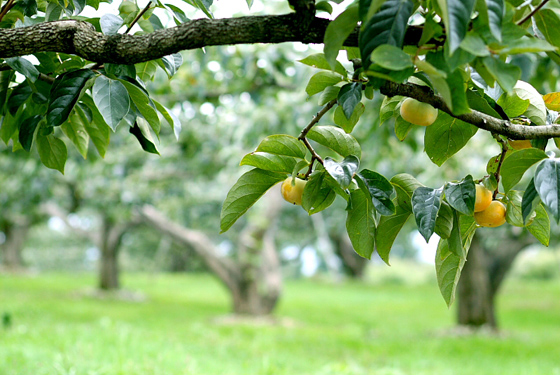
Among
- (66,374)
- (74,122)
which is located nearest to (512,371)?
(66,374)

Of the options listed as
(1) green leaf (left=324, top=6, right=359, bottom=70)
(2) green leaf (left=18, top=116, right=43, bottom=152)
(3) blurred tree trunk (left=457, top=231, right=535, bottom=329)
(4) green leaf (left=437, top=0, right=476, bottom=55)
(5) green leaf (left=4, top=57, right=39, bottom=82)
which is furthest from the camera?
(3) blurred tree trunk (left=457, top=231, right=535, bottom=329)

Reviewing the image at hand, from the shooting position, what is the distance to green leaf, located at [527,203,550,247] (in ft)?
3.07

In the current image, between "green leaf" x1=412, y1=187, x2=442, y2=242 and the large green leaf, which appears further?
the large green leaf

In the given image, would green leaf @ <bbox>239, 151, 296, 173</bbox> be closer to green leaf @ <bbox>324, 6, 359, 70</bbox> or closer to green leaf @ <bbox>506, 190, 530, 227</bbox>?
green leaf @ <bbox>324, 6, 359, 70</bbox>

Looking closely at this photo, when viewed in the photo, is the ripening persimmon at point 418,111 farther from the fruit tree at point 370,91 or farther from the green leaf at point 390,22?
the green leaf at point 390,22

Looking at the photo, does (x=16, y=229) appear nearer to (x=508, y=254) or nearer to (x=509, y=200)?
(x=508, y=254)

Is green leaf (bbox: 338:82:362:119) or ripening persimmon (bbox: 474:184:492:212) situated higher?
green leaf (bbox: 338:82:362:119)

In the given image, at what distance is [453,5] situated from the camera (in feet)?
2.00

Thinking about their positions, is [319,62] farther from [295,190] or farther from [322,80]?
[295,190]

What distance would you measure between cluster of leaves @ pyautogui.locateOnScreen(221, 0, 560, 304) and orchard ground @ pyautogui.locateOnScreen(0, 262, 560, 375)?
2031 mm

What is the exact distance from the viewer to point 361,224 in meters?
0.91

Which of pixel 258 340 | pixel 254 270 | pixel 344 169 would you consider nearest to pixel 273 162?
pixel 344 169

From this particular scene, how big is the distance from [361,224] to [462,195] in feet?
0.58

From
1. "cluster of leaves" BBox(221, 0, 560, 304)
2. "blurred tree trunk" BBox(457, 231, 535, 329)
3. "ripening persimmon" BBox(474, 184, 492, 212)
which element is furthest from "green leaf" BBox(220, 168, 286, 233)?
"blurred tree trunk" BBox(457, 231, 535, 329)
